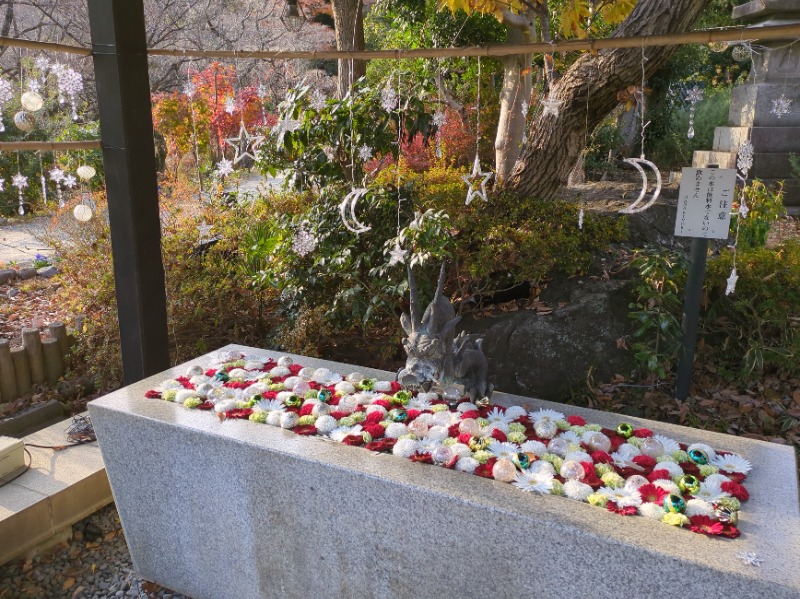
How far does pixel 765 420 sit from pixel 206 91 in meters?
8.13

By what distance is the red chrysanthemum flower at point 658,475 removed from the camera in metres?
2.11

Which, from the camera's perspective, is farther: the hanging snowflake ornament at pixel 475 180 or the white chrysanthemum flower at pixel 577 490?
the hanging snowflake ornament at pixel 475 180

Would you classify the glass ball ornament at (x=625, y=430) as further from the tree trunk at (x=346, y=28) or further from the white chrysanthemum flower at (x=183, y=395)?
the tree trunk at (x=346, y=28)

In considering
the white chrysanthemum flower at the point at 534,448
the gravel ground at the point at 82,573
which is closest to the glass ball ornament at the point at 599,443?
the white chrysanthemum flower at the point at 534,448

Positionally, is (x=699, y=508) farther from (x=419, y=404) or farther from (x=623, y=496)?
(x=419, y=404)

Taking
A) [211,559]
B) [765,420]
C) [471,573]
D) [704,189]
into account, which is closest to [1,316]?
[211,559]

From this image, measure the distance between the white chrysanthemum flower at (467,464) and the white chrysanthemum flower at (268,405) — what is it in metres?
0.82

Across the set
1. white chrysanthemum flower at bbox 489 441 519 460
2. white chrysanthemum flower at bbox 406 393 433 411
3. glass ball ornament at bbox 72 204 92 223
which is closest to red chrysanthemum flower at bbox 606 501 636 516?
white chrysanthemum flower at bbox 489 441 519 460

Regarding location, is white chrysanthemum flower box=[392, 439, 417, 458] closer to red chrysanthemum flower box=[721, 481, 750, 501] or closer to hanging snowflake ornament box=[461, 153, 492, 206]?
red chrysanthemum flower box=[721, 481, 750, 501]

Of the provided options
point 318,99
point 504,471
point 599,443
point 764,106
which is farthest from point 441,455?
point 764,106

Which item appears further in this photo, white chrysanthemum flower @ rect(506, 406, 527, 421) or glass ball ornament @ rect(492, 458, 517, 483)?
white chrysanthemum flower @ rect(506, 406, 527, 421)

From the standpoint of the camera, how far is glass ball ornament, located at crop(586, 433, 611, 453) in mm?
2301

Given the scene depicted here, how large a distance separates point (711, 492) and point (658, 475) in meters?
0.16

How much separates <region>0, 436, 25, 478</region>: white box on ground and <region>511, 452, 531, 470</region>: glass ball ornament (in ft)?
7.86
